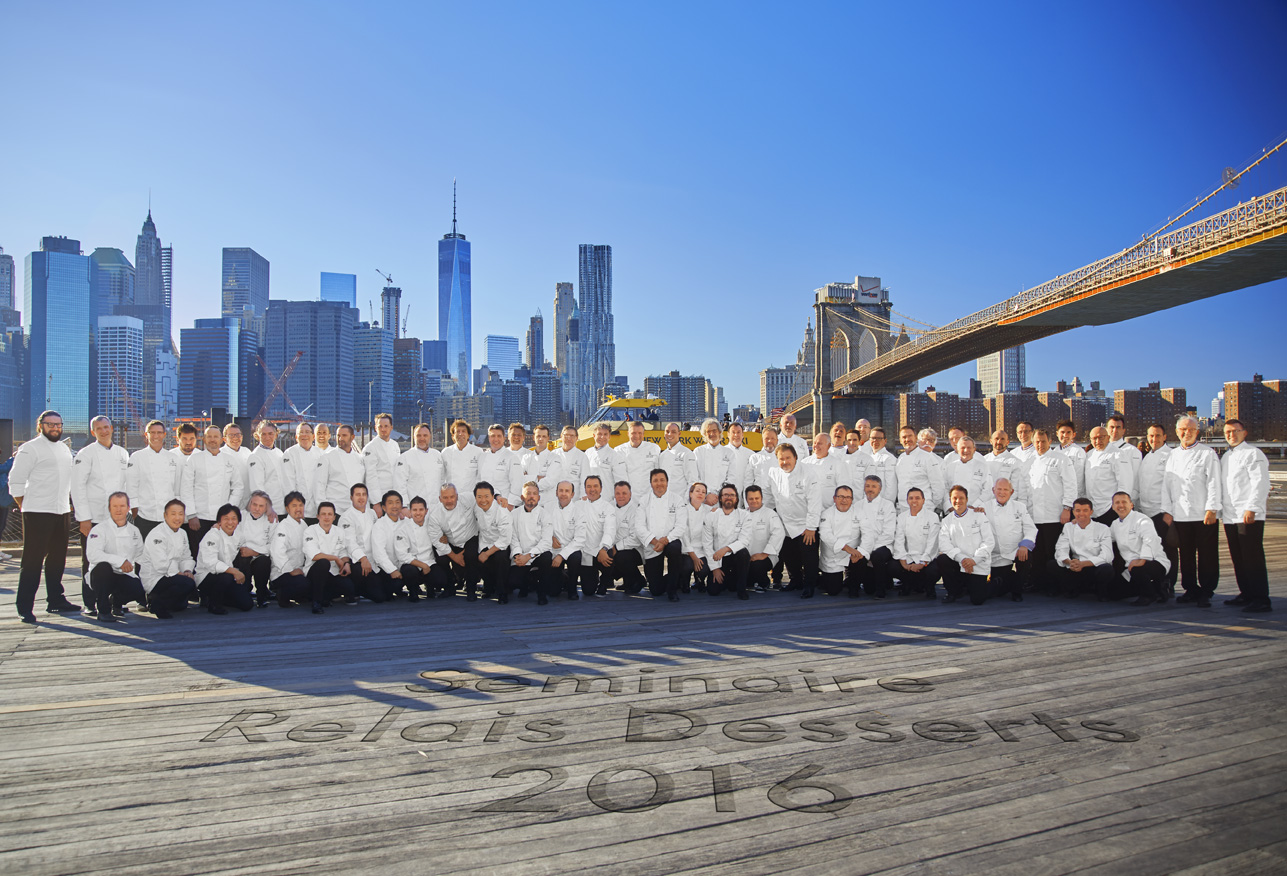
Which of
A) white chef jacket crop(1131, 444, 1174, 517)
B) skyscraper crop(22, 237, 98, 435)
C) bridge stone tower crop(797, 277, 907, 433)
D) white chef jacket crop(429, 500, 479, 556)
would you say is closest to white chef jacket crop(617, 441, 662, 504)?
white chef jacket crop(429, 500, 479, 556)

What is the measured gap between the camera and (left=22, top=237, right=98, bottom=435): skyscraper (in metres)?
170

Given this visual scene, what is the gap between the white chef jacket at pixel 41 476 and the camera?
6.66 m

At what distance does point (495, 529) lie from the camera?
8016 millimetres

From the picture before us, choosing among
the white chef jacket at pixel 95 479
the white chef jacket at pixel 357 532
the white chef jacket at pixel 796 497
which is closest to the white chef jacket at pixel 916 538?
the white chef jacket at pixel 796 497

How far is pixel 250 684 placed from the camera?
15.8 feet

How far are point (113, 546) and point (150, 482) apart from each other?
0.92 meters

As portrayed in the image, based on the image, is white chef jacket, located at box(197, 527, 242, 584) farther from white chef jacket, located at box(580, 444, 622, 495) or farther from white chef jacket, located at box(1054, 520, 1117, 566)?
white chef jacket, located at box(1054, 520, 1117, 566)

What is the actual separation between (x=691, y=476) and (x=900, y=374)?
5334 cm

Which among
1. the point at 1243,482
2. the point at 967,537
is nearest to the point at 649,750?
the point at 967,537

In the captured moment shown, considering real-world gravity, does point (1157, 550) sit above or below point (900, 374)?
below

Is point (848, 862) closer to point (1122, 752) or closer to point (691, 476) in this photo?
point (1122, 752)

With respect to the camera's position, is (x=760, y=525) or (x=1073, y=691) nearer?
(x=1073, y=691)

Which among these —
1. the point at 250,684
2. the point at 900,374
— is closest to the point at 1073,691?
the point at 250,684

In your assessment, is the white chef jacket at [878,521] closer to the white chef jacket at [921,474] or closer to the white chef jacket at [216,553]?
the white chef jacket at [921,474]
